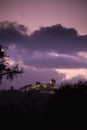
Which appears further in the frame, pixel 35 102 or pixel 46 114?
pixel 35 102

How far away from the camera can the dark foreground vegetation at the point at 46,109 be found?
1366cm

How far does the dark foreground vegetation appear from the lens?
1366 centimetres

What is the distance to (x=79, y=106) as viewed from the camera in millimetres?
14750

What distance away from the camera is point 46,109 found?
597 inches

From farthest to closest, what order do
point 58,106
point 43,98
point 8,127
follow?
point 43,98 < point 58,106 < point 8,127

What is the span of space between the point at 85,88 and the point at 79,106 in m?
1.66

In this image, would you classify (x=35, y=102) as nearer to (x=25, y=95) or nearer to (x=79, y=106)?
(x=25, y=95)

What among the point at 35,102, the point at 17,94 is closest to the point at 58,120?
the point at 35,102

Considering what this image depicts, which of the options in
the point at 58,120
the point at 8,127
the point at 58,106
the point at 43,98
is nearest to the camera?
the point at 8,127

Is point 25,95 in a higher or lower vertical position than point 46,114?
higher

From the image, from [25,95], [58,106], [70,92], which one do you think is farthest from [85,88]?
[25,95]

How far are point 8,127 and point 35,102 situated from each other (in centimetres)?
281

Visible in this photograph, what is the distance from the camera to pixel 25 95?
52.2ft

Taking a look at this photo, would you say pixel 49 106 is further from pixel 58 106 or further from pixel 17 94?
pixel 17 94
